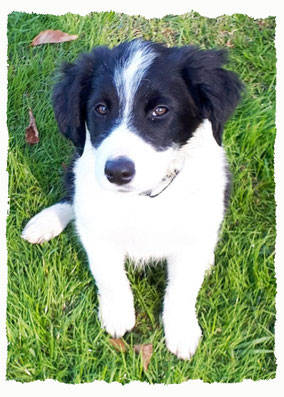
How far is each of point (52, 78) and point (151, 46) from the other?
1408mm

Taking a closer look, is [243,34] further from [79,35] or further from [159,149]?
[159,149]

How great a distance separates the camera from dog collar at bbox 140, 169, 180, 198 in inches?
105

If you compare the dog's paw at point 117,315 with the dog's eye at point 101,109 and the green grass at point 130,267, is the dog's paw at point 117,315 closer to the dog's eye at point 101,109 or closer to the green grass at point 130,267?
the green grass at point 130,267

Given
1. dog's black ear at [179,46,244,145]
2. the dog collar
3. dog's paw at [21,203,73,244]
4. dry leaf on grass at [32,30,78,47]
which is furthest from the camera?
dry leaf on grass at [32,30,78,47]

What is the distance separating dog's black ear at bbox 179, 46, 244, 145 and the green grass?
3.13ft

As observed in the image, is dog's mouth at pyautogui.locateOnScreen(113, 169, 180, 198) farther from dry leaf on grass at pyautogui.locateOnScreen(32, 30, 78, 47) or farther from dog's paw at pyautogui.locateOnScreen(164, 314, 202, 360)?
dry leaf on grass at pyautogui.locateOnScreen(32, 30, 78, 47)

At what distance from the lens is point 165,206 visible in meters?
2.72

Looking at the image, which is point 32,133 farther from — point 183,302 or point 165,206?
point 183,302

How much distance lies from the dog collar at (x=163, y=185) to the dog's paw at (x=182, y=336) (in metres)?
0.72

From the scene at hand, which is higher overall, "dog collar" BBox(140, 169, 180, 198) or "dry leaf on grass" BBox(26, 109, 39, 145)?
"dry leaf on grass" BBox(26, 109, 39, 145)

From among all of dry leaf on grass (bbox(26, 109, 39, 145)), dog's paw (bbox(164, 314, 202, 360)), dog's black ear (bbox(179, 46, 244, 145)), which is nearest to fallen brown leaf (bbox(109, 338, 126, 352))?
dog's paw (bbox(164, 314, 202, 360))

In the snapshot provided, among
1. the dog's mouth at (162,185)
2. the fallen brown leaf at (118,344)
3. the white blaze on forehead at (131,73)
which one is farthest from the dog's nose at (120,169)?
the fallen brown leaf at (118,344)

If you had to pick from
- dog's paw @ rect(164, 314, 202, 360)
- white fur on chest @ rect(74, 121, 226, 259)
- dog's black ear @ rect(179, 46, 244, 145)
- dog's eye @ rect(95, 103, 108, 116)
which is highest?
dog's black ear @ rect(179, 46, 244, 145)

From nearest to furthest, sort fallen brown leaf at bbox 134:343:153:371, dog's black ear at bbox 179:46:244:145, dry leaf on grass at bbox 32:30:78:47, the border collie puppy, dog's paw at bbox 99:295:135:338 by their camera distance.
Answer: the border collie puppy < dog's black ear at bbox 179:46:244:145 < fallen brown leaf at bbox 134:343:153:371 < dog's paw at bbox 99:295:135:338 < dry leaf on grass at bbox 32:30:78:47
